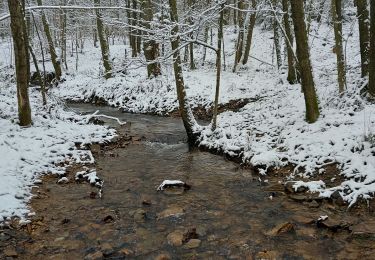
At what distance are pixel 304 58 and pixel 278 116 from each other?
2.38 m

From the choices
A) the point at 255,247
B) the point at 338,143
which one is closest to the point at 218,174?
the point at 338,143

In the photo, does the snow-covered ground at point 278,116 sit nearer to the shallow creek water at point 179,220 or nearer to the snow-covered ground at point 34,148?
the shallow creek water at point 179,220

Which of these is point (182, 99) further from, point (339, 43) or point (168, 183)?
point (339, 43)

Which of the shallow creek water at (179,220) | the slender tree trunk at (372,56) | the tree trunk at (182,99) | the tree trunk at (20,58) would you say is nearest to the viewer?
the shallow creek water at (179,220)

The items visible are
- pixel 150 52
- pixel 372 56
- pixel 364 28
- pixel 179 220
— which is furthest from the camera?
pixel 150 52

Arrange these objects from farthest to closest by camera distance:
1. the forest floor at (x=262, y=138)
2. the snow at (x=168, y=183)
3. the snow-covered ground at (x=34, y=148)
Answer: the snow at (x=168, y=183) < the forest floor at (x=262, y=138) < the snow-covered ground at (x=34, y=148)

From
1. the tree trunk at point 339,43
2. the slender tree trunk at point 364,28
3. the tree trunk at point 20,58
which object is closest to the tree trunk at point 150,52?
the tree trunk at point 20,58

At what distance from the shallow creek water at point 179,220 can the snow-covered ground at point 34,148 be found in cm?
36

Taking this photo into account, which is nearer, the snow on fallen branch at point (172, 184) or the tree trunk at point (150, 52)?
the snow on fallen branch at point (172, 184)

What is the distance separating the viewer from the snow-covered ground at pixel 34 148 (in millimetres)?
6418

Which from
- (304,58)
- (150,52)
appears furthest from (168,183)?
(150,52)

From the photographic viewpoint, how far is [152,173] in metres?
8.34

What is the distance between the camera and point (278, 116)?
419 inches

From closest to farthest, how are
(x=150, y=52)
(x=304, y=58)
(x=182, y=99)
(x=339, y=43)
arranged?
(x=304, y=58)
(x=339, y=43)
(x=182, y=99)
(x=150, y=52)
